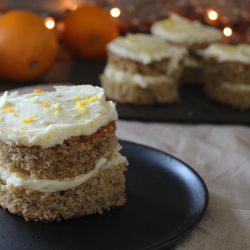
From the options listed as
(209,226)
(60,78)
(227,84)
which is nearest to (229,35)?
(227,84)

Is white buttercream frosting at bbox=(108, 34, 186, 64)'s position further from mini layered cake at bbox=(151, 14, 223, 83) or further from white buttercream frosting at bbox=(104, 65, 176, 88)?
mini layered cake at bbox=(151, 14, 223, 83)

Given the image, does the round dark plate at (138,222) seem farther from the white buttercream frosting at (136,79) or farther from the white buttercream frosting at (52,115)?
the white buttercream frosting at (136,79)

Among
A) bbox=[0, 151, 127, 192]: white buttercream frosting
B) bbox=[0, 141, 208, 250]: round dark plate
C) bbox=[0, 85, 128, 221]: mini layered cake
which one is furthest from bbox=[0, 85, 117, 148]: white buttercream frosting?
bbox=[0, 141, 208, 250]: round dark plate

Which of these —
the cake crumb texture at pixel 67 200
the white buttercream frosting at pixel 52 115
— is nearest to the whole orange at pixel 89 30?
the white buttercream frosting at pixel 52 115

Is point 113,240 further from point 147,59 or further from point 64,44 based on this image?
point 64,44

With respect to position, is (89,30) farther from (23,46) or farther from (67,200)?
(67,200)

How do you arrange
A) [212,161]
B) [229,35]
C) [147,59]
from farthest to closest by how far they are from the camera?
1. [229,35]
2. [147,59]
3. [212,161]
